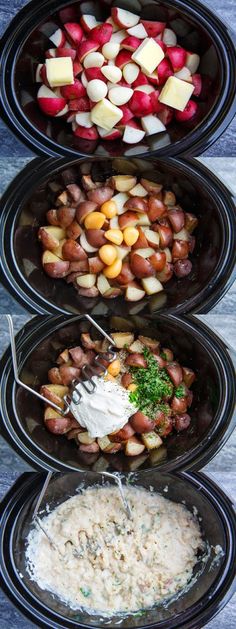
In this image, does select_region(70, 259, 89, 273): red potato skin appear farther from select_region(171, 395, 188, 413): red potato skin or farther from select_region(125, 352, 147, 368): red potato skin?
select_region(171, 395, 188, 413): red potato skin

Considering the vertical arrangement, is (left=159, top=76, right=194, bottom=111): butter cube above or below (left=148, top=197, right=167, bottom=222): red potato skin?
above

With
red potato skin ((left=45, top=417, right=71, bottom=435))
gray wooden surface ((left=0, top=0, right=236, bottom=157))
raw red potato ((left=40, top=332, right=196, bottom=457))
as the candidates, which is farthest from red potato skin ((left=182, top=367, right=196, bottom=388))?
gray wooden surface ((left=0, top=0, right=236, bottom=157))

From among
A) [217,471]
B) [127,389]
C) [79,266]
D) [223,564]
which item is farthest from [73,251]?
[223,564]

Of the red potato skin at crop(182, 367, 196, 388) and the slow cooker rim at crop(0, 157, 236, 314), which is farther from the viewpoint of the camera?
the red potato skin at crop(182, 367, 196, 388)

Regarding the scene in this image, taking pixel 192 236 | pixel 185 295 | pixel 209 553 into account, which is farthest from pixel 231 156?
pixel 209 553

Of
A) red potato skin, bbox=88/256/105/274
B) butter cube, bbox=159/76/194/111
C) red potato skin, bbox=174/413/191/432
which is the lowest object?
red potato skin, bbox=174/413/191/432

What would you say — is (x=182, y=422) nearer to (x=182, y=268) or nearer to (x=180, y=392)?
(x=180, y=392)

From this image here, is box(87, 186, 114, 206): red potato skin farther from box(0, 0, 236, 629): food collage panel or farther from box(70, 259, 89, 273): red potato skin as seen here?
box(70, 259, 89, 273): red potato skin

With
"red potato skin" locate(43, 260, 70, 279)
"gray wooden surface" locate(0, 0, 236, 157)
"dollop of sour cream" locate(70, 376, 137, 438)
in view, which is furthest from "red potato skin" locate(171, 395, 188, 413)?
→ "gray wooden surface" locate(0, 0, 236, 157)
